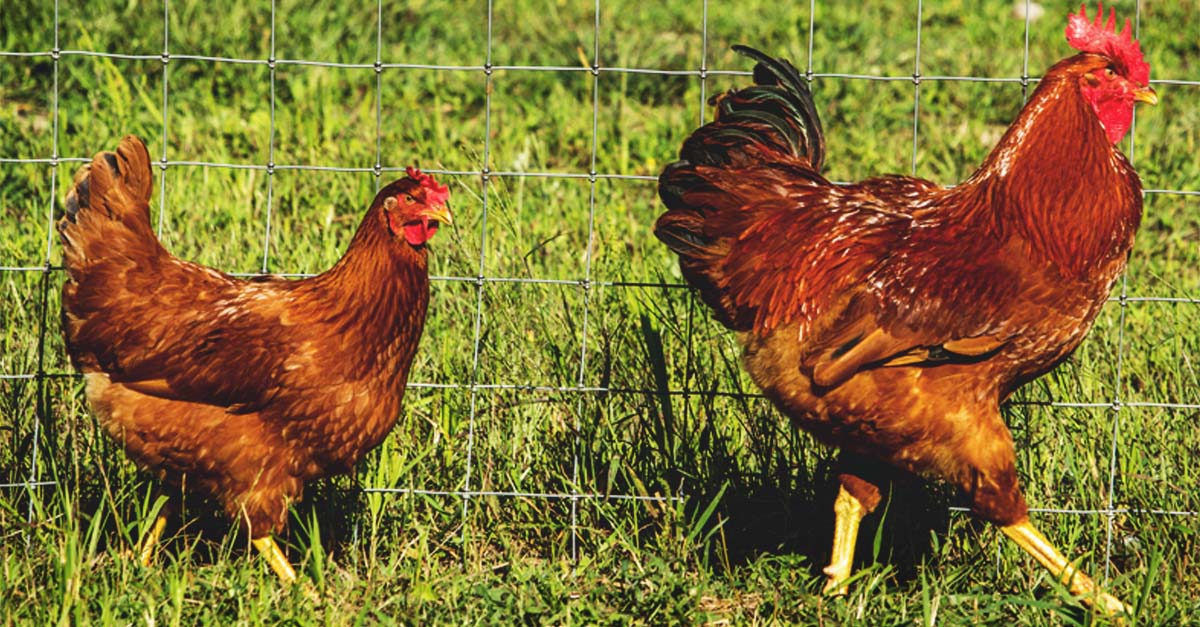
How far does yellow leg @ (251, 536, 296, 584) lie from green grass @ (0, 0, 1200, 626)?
60 mm

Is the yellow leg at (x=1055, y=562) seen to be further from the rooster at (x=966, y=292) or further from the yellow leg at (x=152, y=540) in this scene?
the yellow leg at (x=152, y=540)

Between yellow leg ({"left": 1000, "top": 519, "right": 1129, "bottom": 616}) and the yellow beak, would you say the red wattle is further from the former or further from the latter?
the yellow beak

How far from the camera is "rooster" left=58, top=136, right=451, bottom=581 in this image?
4.07m

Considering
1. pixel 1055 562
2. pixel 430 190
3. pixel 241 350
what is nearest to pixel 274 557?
pixel 241 350

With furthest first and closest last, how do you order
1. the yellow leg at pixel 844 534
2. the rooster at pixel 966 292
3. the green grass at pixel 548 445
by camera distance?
the yellow leg at pixel 844 534 → the green grass at pixel 548 445 → the rooster at pixel 966 292

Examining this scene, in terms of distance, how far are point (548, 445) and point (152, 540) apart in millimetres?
1291

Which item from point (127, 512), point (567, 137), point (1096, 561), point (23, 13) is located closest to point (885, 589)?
point (1096, 561)

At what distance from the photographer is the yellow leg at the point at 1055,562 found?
4016 mm

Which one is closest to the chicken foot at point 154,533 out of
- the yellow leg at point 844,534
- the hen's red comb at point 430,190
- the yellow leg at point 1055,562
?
the hen's red comb at point 430,190

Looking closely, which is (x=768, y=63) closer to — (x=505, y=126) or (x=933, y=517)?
(x=933, y=517)

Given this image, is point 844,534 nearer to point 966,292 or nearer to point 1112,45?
point 966,292

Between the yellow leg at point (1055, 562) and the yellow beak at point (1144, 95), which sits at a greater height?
the yellow beak at point (1144, 95)

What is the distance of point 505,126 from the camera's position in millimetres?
7328

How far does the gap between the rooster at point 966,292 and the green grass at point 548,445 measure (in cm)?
35
